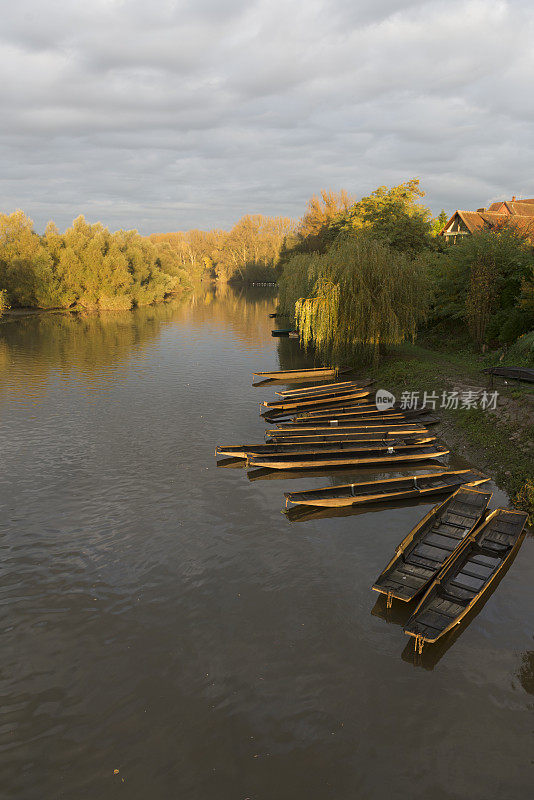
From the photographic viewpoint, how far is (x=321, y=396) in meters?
26.8

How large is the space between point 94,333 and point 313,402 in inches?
1505

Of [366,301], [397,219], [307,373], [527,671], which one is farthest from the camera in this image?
[397,219]

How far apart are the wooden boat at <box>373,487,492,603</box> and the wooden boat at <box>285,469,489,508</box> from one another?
1.31 meters

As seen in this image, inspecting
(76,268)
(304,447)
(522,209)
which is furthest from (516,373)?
(76,268)

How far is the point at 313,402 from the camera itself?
26.2 meters

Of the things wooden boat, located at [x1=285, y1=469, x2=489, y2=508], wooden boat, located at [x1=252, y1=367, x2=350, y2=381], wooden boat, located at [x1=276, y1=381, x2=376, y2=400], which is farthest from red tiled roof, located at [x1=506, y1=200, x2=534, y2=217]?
wooden boat, located at [x1=285, y1=469, x2=489, y2=508]

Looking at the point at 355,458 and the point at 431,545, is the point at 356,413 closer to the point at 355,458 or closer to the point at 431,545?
the point at 355,458

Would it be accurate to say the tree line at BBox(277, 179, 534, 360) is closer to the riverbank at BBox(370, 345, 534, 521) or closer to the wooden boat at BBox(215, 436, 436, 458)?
the riverbank at BBox(370, 345, 534, 521)

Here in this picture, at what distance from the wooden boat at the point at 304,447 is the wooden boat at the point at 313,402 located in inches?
227

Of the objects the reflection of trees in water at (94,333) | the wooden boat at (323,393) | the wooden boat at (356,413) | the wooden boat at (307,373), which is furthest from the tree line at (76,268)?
the wooden boat at (356,413)

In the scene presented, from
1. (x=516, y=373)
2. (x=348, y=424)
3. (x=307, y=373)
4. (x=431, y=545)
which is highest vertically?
(x=516, y=373)

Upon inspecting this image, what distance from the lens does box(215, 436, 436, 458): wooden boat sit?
1914 centimetres

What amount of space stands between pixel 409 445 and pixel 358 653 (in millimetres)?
11071

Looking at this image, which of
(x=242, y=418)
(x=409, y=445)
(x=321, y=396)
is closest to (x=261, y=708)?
(x=409, y=445)
